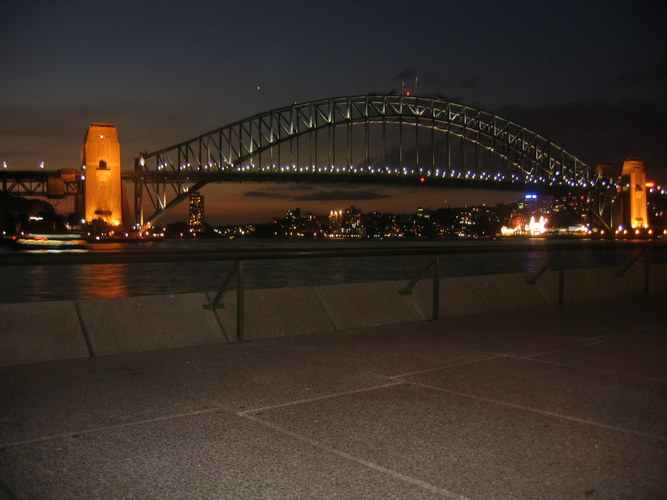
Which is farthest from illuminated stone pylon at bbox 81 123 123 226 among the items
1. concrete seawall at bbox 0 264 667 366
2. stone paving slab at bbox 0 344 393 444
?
stone paving slab at bbox 0 344 393 444

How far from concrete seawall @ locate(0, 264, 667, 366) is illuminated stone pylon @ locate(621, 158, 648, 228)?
402 feet

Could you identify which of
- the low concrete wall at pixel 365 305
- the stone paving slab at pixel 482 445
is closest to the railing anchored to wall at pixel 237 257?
the low concrete wall at pixel 365 305

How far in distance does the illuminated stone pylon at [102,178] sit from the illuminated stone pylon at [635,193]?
87753 mm

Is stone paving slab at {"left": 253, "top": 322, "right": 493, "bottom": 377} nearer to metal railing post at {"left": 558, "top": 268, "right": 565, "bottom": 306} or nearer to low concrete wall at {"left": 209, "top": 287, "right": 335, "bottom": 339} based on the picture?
low concrete wall at {"left": 209, "top": 287, "right": 335, "bottom": 339}

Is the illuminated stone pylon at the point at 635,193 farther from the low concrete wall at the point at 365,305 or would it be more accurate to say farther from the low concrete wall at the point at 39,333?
the low concrete wall at the point at 39,333

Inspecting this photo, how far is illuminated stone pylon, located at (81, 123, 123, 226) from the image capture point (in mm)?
92188

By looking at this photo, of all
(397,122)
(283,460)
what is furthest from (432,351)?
(397,122)

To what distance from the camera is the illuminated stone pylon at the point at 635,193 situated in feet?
402

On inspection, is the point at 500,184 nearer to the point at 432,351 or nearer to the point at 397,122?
the point at 397,122

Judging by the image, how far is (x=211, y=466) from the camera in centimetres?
336

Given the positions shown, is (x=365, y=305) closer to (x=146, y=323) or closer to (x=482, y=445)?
(x=146, y=323)

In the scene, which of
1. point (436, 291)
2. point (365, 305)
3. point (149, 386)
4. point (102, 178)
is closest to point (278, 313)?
point (365, 305)

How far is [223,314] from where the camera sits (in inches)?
287

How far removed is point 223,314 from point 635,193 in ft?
428
